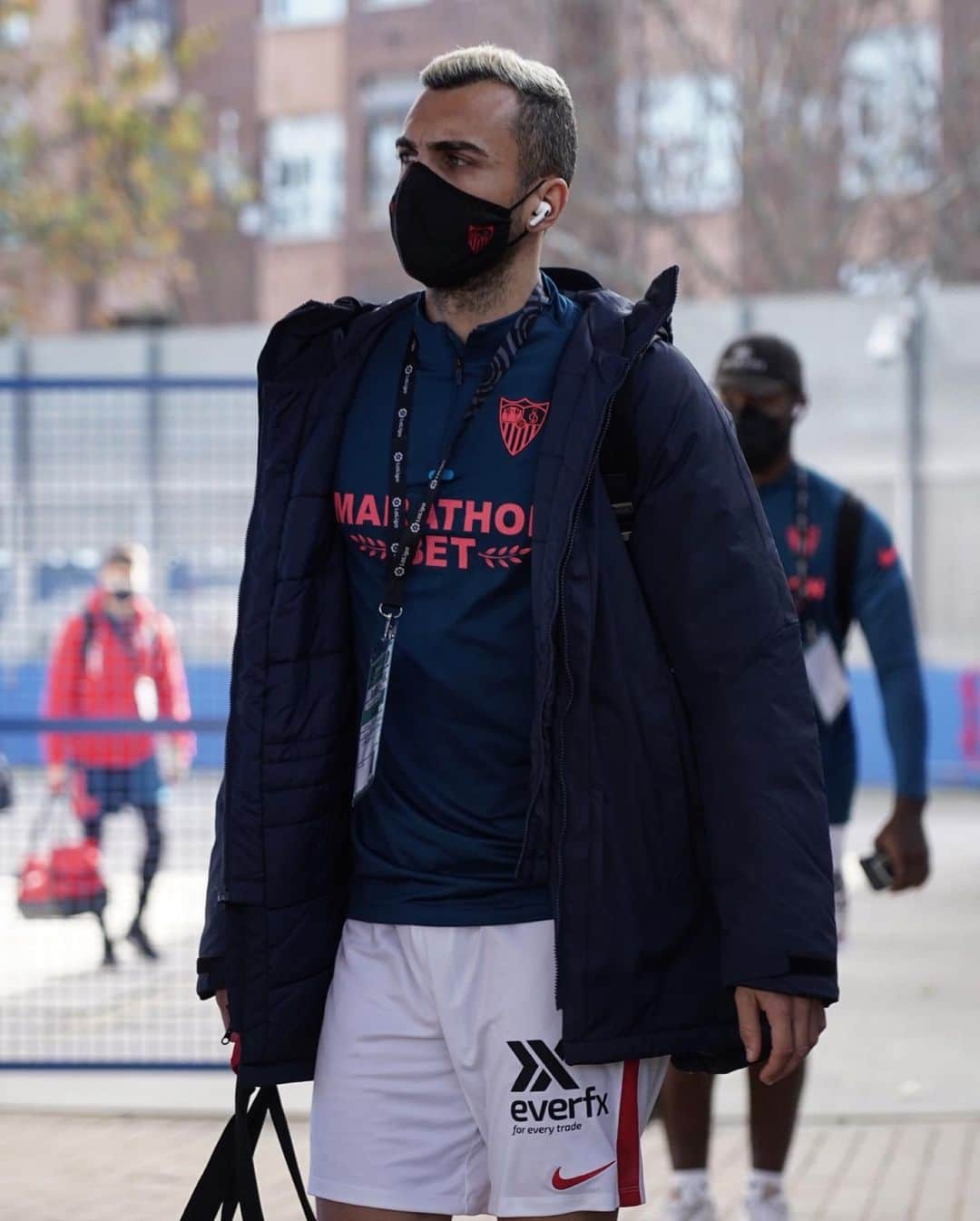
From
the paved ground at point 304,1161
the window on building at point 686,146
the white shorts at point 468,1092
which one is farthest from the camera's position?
the window on building at point 686,146

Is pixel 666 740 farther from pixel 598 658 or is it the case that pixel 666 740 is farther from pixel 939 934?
pixel 939 934

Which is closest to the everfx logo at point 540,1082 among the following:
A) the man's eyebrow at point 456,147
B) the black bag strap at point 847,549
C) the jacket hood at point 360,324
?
the jacket hood at point 360,324

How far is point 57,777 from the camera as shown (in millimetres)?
7355

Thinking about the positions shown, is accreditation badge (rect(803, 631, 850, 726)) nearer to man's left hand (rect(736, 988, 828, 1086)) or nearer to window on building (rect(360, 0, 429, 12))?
man's left hand (rect(736, 988, 828, 1086))

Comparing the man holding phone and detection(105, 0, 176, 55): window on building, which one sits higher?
detection(105, 0, 176, 55): window on building

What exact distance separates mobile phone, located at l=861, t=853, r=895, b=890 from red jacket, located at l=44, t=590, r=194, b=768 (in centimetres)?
→ 269

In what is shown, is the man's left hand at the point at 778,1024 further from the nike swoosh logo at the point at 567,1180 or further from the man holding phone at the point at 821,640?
the man holding phone at the point at 821,640

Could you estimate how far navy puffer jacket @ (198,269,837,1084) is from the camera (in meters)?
2.79

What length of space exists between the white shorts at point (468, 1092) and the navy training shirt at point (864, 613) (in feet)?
7.62

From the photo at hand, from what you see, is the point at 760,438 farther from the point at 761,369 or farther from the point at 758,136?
the point at 758,136

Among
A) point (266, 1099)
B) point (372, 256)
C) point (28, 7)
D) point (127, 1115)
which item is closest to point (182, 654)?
point (127, 1115)

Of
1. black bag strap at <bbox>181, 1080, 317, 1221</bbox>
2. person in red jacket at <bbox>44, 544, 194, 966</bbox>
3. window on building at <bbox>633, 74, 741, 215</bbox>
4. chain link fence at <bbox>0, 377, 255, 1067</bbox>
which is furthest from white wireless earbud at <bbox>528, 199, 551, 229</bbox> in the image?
window on building at <bbox>633, 74, 741, 215</bbox>

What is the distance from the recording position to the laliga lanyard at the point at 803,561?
511 cm

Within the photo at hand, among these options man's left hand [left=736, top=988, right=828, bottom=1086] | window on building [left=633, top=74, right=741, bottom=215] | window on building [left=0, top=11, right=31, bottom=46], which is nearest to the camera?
man's left hand [left=736, top=988, right=828, bottom=1086]
